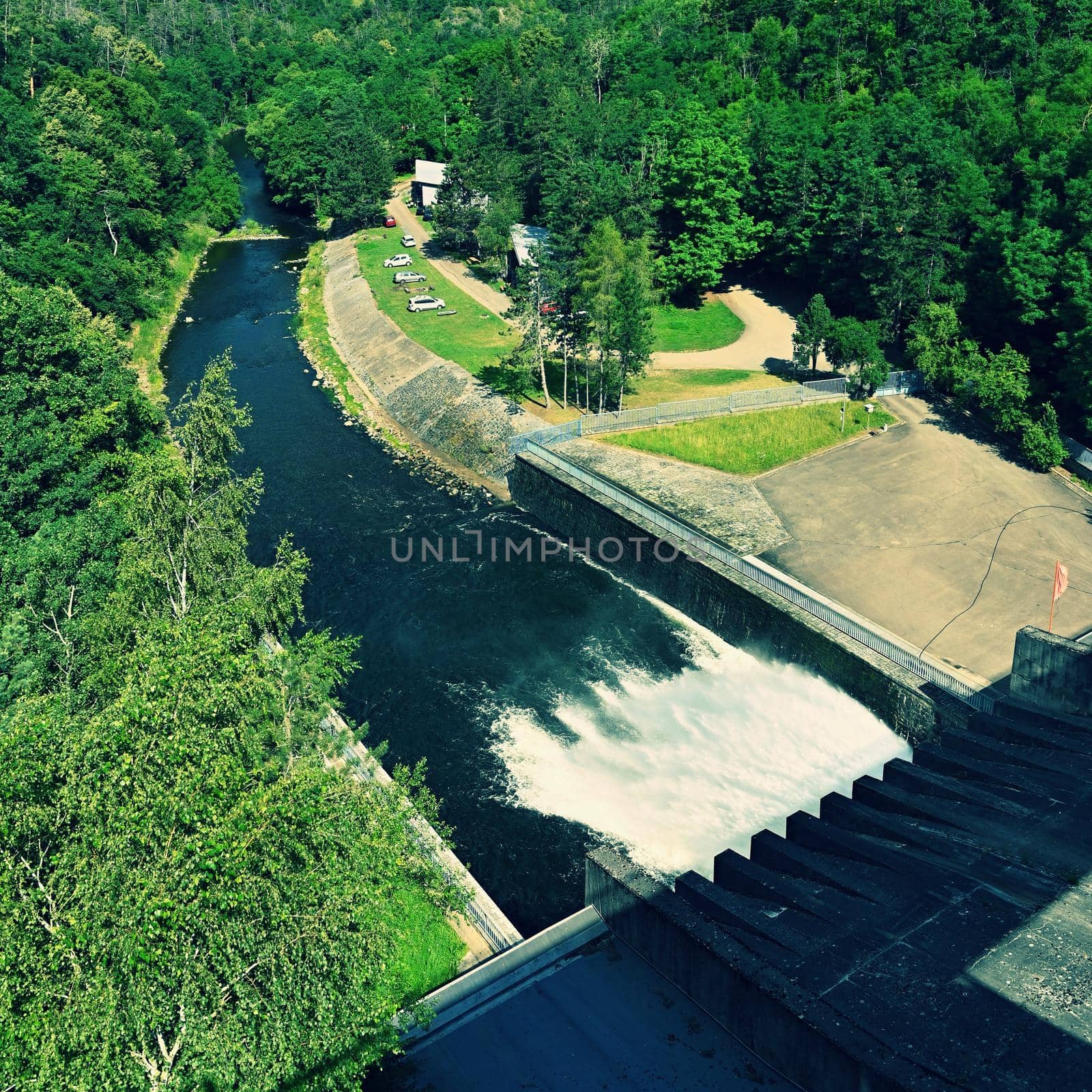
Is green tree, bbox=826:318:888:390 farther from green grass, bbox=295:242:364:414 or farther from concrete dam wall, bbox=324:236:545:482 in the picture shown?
green grass, bbox=295:242:364:414

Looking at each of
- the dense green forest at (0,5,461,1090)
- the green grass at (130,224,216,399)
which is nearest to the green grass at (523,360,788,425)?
the dense green forest at (0,5,461,1090)

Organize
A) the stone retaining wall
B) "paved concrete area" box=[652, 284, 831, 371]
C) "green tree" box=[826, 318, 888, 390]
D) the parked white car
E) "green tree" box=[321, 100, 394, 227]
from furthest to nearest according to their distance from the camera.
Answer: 1. "green tree" box=[321, 100, 394, 227]
2. the parked white car
3. "paved concrete area" box=[652, 284, 831, 371]
4. "green tree" box=[826, 318, 888, 390]
5. the stone retaining wall

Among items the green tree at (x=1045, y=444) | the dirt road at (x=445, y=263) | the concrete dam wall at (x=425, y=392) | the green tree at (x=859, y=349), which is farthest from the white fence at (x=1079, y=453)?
the dirt road at (x=445, y=263)

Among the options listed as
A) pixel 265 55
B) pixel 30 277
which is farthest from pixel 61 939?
pixel 265 55

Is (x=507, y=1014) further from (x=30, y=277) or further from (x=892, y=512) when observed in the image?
(x=30, y=277)

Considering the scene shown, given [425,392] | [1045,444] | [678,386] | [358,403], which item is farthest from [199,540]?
[1045,444]

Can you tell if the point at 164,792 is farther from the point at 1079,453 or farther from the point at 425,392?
the point at 425,392
